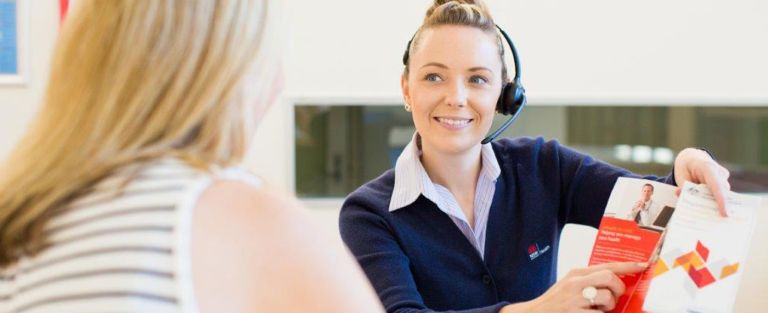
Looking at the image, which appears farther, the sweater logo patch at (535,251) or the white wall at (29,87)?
the white wall at (29,87)

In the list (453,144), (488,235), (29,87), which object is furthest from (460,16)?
(29,87)

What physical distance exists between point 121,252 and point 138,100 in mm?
141

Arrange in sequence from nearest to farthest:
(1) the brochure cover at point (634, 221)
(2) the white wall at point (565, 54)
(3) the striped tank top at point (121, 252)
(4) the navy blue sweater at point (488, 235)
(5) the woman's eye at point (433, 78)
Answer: (3) the striped tank top at point (121, 252) → (1) the brochure cover at point (634, 221) → (4) the navy blue sweater at point (488, 235) → (5) the woman's eye at point (433, 78) → (2) the white wall at point (565, 54)

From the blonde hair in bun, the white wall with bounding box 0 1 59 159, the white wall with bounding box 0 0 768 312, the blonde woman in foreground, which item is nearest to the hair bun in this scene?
the blonde hair in bun

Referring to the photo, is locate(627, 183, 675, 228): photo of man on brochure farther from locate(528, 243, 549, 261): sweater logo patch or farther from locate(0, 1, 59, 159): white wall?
locate(0, 1, 59, 159): white wall

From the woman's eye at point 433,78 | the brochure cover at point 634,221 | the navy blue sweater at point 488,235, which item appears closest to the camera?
the brochure cover at point 634,221

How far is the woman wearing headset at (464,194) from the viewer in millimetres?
1468

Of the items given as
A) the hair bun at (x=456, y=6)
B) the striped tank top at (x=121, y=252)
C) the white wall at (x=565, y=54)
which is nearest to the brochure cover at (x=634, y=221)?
the hair bun at (x=456, y=6)

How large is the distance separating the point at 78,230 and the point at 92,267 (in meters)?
0.04

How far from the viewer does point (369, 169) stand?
3193mm

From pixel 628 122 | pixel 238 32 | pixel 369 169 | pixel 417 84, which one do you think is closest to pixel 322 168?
pixel 369 169

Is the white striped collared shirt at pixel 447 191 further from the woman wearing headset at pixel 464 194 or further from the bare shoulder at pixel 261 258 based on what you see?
the bare shoulder at pixel 261 258

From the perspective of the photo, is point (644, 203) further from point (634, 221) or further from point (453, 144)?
point (453, 144)

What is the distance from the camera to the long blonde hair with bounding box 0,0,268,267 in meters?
0.72
